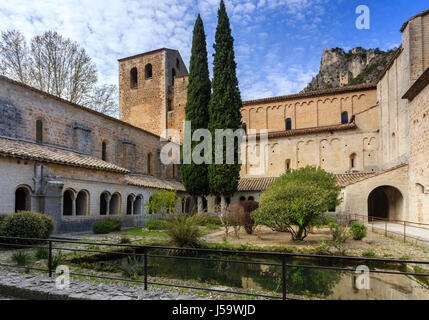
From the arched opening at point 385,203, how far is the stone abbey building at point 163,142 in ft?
0.31

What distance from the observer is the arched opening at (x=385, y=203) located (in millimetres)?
22016

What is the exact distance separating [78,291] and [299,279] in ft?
20.5

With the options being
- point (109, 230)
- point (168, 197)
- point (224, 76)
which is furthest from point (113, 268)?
point (224, 76)

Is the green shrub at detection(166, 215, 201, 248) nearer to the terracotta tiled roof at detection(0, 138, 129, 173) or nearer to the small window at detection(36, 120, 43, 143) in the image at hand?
the terracotta tiled roof at detection(0, 138, 129, 173)

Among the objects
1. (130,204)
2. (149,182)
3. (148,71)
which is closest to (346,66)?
(148,71)

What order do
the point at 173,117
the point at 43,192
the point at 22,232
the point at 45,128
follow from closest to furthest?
the point at 22,232 → the point at 43,192 → the point at 45,128 → the point at 173,117

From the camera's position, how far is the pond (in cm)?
734

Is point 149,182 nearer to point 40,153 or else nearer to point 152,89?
point 40,153

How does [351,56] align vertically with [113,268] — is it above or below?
above

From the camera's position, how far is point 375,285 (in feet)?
26.4

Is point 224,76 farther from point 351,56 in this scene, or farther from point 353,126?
point 351,56

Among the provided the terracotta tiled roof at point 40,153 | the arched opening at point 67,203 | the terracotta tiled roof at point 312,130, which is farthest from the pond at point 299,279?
the terracotta tiled roof at point 312,130

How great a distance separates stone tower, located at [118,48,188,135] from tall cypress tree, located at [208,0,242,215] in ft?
32.4

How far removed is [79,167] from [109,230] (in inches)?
154
